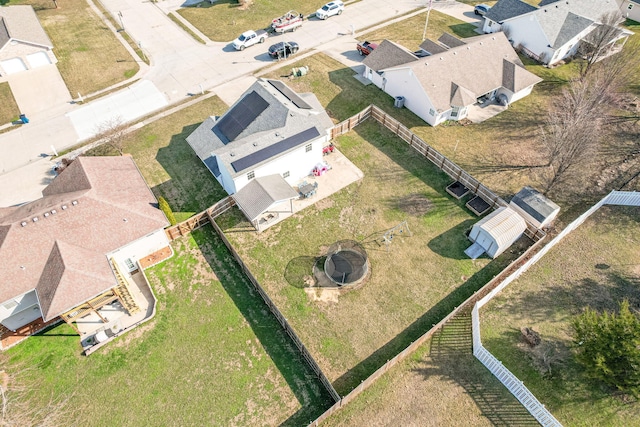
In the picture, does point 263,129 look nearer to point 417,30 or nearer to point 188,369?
point 188,369

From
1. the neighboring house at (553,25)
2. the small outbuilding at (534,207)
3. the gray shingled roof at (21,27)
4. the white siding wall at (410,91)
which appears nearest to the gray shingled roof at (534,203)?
the small outbuilding at (534,207)

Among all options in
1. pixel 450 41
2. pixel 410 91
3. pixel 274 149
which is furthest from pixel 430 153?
pixel 450 41

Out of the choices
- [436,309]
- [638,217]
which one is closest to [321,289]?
[436,309]

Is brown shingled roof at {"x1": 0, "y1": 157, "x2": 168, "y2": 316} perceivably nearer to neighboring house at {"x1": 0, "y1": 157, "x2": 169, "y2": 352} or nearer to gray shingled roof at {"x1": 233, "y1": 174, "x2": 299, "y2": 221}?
neighboring house at {"x1": 0, "y1": 157, "x2": 169, "y2": 352}

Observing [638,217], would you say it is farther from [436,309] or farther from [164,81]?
[164,81]

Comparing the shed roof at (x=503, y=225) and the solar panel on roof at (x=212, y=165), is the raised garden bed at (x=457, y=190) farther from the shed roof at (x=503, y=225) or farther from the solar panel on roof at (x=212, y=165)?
the solar panel on roof at (x=212, y=165)

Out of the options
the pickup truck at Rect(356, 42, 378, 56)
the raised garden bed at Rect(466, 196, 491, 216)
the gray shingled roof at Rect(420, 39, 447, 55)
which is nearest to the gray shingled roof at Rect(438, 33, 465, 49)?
the gray shingled roof at Rect(420, 39, 447, 55)
